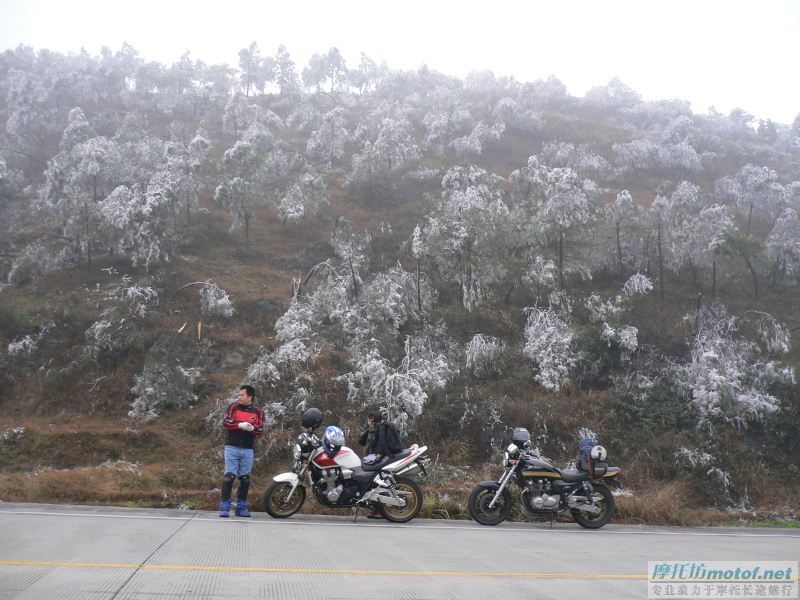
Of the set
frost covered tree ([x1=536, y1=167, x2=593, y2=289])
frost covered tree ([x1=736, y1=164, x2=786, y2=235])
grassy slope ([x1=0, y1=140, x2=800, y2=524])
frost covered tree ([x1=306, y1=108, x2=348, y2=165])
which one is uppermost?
frost covered tree ([x1=306, y1=108, x2=348, y2=165])

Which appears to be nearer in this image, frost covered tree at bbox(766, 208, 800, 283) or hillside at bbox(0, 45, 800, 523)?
hillside at bbox(0, 45, 800, 523)

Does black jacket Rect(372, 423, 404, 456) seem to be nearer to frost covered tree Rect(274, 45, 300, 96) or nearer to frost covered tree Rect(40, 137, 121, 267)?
frost covered tree Rect(40, 137, 121, 267)

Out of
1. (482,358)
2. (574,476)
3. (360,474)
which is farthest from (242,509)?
(482,358)

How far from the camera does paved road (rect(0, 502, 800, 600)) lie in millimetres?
3855

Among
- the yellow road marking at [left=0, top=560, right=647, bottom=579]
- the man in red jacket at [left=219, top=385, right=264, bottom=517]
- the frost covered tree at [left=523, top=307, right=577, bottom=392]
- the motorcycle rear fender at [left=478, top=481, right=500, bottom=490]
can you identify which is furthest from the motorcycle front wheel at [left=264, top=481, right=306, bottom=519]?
the frost covered tree at [left=523, top=307, right=577, bottom=392]

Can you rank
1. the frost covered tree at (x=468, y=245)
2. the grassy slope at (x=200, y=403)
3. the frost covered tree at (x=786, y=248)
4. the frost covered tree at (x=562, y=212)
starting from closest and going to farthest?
the grassy slope at (x=200, y=403)
the frost covered tree at (x=468, y=245)
the frost covered tree at (x=562, y=212)
the frost covered tree at (x=786, y=248)

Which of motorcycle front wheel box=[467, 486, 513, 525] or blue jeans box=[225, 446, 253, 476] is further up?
blue jeans box=[225, 446, 253, 476]

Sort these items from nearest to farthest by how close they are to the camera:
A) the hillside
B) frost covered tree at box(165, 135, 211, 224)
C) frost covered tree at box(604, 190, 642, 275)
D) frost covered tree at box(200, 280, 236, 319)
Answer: the hillside → frost covered tree at box(200, 280, 236, 319) → frost covered tree at box(604, 190, 642, 275) → frost covered tree at box(165, 135, 211, 224)

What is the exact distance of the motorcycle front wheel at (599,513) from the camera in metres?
7.86

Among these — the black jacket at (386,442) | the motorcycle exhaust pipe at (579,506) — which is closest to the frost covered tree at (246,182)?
the black jacket at (386,442)

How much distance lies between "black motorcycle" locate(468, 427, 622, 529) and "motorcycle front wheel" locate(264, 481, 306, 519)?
→ 245cm

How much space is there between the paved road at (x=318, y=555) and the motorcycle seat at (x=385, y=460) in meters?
0.72

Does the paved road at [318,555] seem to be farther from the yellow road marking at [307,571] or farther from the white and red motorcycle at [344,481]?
the white and red motorcycle at [344,481]

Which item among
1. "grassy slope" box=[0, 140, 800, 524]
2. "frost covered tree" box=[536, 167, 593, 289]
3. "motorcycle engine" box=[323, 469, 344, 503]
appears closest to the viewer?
"motorcycle engine" box=[323, 469, 344, 503]
